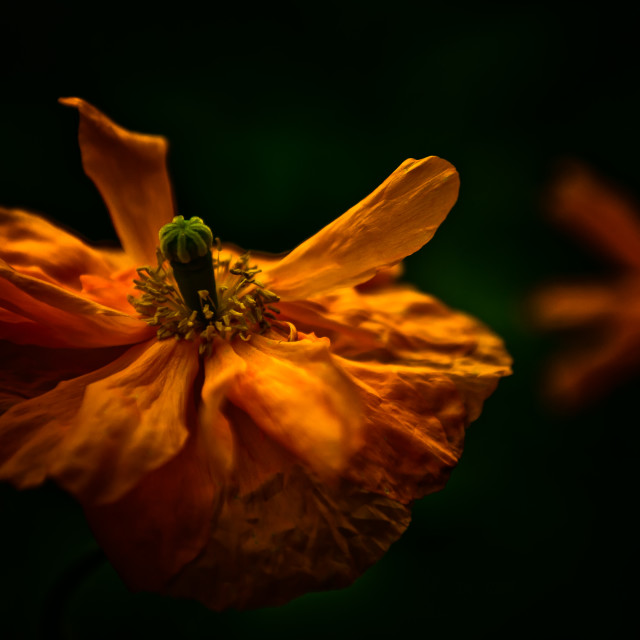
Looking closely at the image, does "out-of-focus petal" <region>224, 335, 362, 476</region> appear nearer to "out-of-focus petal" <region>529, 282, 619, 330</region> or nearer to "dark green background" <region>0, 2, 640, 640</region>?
"dark green background" <region>0, 2, 640, 640</region>

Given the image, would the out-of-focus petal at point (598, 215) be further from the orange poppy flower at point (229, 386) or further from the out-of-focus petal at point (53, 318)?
the out-of-focus petal at point (53, 318)

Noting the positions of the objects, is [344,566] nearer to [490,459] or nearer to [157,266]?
[157,266]

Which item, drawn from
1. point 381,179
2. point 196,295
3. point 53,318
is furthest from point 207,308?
point 381,179

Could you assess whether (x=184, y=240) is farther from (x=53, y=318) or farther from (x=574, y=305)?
(x=574, y=305)

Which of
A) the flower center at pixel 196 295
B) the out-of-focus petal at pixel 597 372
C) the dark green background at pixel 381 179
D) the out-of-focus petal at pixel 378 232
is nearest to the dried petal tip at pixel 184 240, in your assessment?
the flower center at pixel 196 295

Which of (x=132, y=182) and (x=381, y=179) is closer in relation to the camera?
(x=132, y=182)

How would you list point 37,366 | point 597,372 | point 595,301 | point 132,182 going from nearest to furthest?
point 37,366 < point 132,182 < point 597,372 < point 595,301
